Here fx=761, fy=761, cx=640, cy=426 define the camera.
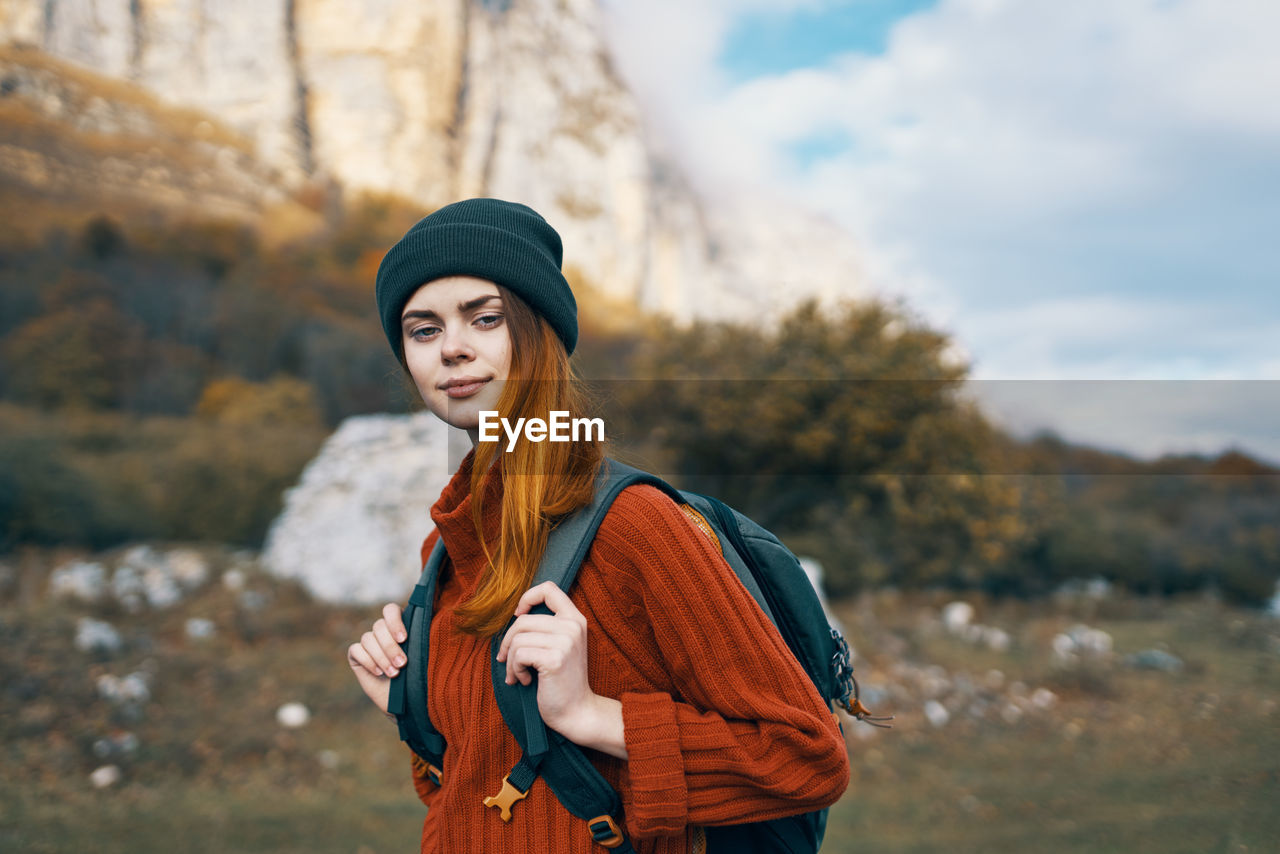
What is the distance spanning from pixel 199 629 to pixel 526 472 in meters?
8.94

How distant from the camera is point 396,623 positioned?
1258mm

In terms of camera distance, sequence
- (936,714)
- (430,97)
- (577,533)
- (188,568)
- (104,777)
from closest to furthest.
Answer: (577,533)
(104,777)
(936,714)
(188,568)
(430,97)

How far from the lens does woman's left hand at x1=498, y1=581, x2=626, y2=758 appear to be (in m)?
0.92

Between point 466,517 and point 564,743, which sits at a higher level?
point 466,517

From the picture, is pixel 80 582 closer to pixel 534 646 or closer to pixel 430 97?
pixel 534 646

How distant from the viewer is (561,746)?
0.97m

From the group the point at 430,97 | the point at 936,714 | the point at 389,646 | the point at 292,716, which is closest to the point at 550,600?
the point at 389,646

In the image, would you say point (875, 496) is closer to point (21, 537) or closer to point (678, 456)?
point (678, 456)

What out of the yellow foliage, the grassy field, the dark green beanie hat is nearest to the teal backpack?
the dark green beanie hat

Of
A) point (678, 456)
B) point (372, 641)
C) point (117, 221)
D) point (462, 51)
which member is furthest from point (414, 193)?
point (372, 641)

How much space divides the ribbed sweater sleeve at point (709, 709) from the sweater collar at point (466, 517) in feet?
0.68

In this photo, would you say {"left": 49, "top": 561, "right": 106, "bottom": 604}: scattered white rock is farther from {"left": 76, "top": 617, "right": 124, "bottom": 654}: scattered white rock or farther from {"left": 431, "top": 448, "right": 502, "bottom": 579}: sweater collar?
{"left": 431, "top": 448, "right": 502, "bottom": 579}: sweater collar

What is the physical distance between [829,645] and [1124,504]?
20163 mm

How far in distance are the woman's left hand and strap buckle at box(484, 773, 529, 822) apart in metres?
0.11
